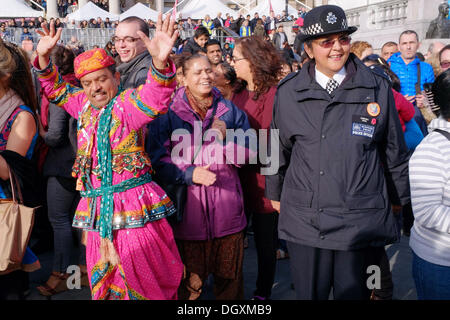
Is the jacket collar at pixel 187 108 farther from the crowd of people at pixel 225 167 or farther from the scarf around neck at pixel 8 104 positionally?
the scarf around neck at pixel 8 104

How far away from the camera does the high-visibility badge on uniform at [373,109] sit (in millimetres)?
2461

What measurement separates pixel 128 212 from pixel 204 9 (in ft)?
84.8

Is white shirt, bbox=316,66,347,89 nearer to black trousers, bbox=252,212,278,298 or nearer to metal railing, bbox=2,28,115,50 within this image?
black trousers, bbox=252,212,278,298

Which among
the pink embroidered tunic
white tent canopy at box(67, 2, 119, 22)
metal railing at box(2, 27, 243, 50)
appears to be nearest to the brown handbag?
the pink embroidered tunic

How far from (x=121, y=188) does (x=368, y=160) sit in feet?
4.79

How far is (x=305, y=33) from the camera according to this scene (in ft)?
8.49

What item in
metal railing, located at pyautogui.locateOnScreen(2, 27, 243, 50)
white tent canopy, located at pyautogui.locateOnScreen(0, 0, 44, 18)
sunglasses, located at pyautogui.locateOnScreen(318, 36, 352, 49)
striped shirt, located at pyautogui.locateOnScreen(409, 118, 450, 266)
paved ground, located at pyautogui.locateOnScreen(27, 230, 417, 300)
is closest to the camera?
striped shirt, located at pyautogui.locateOnScreen(409, 118, 450, 266)

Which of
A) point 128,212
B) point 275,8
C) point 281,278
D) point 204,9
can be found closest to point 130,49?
point 128,212

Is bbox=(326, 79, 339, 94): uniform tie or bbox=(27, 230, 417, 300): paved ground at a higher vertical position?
bbox=(326, 79, 339, 94): uniform tie

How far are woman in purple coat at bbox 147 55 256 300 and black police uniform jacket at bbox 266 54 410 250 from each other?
69cm

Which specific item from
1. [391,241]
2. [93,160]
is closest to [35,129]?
[93,160]

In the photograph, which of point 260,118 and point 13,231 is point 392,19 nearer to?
point 260,118

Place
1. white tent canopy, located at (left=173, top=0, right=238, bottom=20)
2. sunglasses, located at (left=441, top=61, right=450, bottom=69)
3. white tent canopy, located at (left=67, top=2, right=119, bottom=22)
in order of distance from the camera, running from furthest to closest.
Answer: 1. white tent canopy, located at (left=173, top=0, right=238, bottom=20)
2. white tent canopy, located at (left=67, top=2, right=119, bottom=22)
3. sunglasses, located at (left=441, top=61, right=450, bottom=69)

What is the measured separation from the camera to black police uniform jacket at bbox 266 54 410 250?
8.02ft
